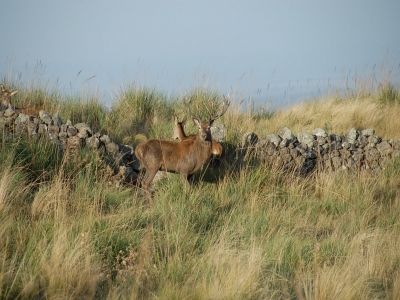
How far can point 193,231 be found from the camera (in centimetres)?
662

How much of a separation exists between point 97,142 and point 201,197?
2.07 meters

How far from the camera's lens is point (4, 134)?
8320 mm

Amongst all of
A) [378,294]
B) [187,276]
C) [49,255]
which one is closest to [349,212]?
[378,294]

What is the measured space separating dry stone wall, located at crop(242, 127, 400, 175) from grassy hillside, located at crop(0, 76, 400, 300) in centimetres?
49

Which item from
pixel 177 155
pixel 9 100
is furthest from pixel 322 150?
pixel 9 100

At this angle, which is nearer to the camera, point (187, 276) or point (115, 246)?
point (187, 276)

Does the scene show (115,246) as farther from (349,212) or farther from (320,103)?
(320,103)

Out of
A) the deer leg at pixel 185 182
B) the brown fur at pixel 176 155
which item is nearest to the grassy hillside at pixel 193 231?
the deer leg at pixel 185 182

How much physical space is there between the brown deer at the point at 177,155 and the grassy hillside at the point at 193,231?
0.73 feet

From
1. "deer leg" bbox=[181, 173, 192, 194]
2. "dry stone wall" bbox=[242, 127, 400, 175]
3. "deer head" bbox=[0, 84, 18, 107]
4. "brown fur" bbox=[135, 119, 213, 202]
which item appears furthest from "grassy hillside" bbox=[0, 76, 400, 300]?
"deer head" bbox=[0, 84, 18, 107]

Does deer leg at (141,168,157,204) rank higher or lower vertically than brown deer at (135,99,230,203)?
lower

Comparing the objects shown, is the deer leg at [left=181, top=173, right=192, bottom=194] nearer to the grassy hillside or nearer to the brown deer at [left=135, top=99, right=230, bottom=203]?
the brown deer at [left=135, top=99, right=230, bottom=203]

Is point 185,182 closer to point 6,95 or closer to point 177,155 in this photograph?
point 177,155

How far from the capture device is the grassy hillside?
5035 millimetres
